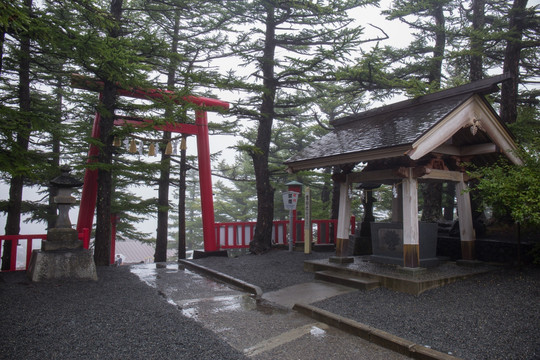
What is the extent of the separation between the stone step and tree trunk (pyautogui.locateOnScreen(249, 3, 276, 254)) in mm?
4623

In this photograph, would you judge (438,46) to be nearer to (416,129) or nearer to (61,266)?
(416,129)

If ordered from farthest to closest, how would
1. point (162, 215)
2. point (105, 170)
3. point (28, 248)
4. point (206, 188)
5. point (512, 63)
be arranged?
1. point (162, 215)
2. point (206, 188)
3. point (512, 63)
4. point (105, 170)
5. point (28, 248)

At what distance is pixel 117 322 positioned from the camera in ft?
16.1

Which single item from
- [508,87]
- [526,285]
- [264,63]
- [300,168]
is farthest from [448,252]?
[264,63]

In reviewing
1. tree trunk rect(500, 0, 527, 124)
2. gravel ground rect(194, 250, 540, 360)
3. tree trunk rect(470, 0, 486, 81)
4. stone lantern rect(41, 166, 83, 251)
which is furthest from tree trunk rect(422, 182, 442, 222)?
stone lantern rect(41, 166, 83, 251)

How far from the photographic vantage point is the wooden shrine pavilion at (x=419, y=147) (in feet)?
22.8

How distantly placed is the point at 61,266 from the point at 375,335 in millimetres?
7140

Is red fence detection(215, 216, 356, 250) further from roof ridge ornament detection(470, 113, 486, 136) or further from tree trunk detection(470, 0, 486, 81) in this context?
tree trunk detection(470, 0, 486, 81)

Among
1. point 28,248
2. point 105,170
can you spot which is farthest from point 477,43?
point 28,248

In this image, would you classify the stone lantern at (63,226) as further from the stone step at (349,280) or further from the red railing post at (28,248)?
the stone step at (349,280)

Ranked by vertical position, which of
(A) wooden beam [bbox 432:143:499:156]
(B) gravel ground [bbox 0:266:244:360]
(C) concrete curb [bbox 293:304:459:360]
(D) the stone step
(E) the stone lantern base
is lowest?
(C) concrete curb [bbox 293:304:459:360]

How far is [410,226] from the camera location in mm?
7121

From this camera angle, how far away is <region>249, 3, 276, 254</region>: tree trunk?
12.7 meters

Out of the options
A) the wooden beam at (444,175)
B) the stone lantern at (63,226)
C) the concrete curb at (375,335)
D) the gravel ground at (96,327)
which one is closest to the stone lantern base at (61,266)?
the stone lantern at (63,226)
